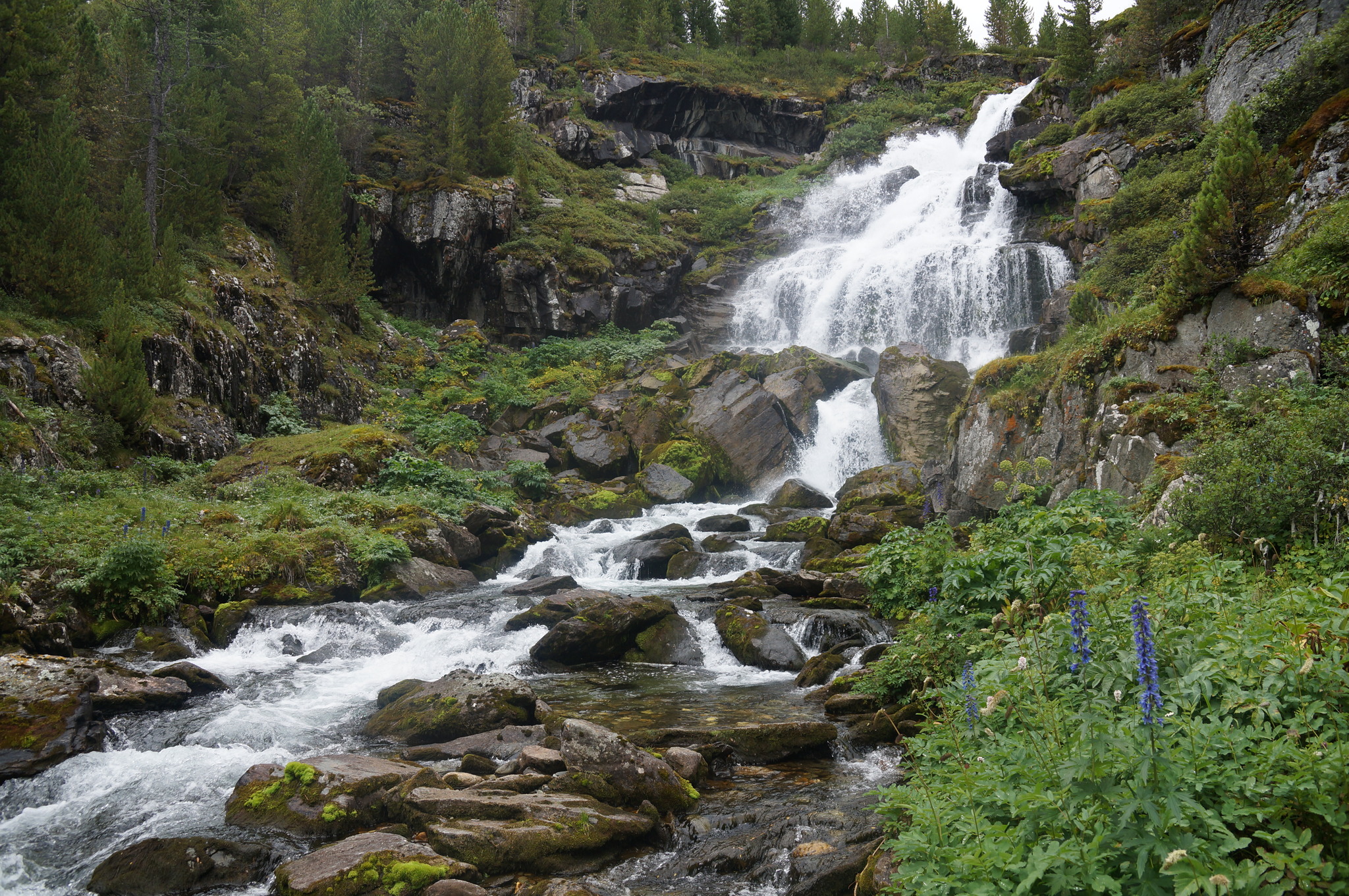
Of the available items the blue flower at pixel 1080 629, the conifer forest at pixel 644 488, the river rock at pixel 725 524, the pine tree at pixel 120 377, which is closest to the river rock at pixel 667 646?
the conifer forest at pixel 644 488

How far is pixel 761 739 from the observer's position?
7.39 m

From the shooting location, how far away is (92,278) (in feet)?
51.1

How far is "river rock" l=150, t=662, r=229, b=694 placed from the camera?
903 cm

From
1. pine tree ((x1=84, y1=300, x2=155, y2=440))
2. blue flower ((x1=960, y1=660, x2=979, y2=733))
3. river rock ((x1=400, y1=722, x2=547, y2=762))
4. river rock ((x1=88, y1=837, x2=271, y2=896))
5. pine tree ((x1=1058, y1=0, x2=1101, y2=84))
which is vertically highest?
pine tree ((x1=1058, y1=0, x2=1101, y2=84))

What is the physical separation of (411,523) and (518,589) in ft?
10.5

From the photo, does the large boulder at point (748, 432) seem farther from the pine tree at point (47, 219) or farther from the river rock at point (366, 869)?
the river rock at point (366, 869)

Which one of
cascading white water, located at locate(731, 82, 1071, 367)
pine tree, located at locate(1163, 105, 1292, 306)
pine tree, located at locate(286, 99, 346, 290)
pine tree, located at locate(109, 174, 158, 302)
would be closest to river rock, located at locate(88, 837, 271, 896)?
pine tree, located at locate(1163, 105, 1292, 306)

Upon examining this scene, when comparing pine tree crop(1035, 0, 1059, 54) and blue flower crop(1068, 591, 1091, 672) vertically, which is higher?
pine tree crop(1035, 0, 1059, 54)

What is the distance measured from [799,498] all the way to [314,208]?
19.8m

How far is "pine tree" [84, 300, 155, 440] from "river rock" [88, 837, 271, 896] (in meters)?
12.5

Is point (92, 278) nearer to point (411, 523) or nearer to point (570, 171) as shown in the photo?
point (411, 523)

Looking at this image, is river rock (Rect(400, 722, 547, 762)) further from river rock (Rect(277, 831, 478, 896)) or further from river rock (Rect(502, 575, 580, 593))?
river rock (Rect(502, 575, 580, 593))

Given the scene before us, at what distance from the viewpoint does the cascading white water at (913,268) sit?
2645cm

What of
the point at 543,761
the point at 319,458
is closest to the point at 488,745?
the point at 543,761
